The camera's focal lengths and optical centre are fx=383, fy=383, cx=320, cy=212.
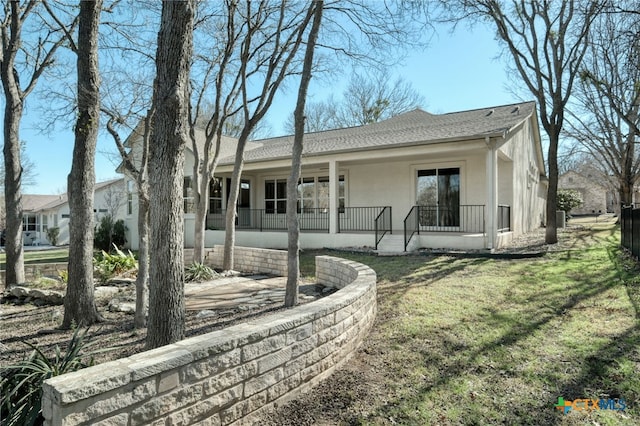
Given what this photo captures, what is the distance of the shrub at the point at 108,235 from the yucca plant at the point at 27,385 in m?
14.6

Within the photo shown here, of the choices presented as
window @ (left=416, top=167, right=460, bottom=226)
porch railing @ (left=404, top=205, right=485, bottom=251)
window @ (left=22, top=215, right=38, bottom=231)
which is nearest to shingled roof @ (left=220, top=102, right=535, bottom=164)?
window @ (left=416, top=167, right=460, bottom=226)

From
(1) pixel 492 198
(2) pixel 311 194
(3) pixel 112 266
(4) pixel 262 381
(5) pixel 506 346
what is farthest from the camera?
(2) pixel 311 194

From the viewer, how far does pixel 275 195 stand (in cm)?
1666

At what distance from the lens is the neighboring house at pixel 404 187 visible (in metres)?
10.9

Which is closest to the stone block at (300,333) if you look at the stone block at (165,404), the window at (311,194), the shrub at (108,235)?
the stone block at (165,404)

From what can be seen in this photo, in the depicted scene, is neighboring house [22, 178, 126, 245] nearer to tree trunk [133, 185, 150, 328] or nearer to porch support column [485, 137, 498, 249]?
tree trunk [133, 185, 150, 328]

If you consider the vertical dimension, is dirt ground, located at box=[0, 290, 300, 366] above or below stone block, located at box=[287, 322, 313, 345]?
below

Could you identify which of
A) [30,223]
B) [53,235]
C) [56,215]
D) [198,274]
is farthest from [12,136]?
[30,223]

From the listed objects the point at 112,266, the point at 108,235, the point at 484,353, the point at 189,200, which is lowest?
the point at 484,353

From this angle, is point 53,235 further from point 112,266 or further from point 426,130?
point 426,130

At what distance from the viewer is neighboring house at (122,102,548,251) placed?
1088 centimetres

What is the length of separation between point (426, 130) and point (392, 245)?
4.26m

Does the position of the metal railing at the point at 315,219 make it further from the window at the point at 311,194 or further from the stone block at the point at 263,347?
the stone block at the point at 263,347

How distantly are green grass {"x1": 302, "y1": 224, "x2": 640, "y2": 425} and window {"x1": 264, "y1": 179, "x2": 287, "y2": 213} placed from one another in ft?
32.2
